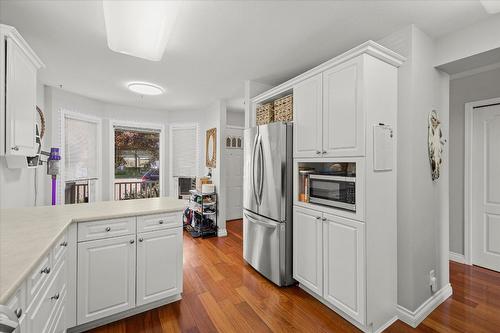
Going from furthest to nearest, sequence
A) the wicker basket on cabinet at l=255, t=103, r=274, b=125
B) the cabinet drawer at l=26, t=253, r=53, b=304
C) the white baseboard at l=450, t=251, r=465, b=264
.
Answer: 1. the white baseboard at l=450, t=251, r=465, b=264
2. the wicker basket on cabinet at l=255, t=103, r=274, b=125
3. the cabinet drawer at l=26, t=253, r=53, b=304

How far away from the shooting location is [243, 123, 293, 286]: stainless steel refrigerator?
2.53 m

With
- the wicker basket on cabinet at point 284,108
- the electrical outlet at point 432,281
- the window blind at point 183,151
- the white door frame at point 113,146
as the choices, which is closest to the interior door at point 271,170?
the wicker basket on cabinet at point 284,108

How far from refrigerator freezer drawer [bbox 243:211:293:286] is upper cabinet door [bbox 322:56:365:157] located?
1023 millimetres

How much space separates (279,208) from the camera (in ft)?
8.34

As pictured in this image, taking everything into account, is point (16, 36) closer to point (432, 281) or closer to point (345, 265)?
point (345, 265)

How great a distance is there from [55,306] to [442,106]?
3644 millimetres

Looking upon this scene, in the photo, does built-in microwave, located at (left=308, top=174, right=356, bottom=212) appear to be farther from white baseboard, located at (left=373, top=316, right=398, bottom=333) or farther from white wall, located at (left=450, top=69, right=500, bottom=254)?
white wall, located at (left=450, top=69, right=500, bottom=254)

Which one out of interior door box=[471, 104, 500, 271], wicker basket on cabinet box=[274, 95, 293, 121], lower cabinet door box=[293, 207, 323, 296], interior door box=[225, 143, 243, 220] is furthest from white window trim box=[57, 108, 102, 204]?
interior door box=[471, 104, 500, 271]

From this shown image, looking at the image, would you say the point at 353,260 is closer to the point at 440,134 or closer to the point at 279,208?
the point at 279,208

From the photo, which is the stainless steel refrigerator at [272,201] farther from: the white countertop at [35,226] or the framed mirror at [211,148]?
the framed mirror at [211,148]

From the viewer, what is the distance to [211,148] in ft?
15.4

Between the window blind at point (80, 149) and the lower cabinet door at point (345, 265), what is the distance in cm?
426

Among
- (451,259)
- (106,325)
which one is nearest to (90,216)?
(106,325)

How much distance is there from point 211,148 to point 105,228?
9.72 feet
